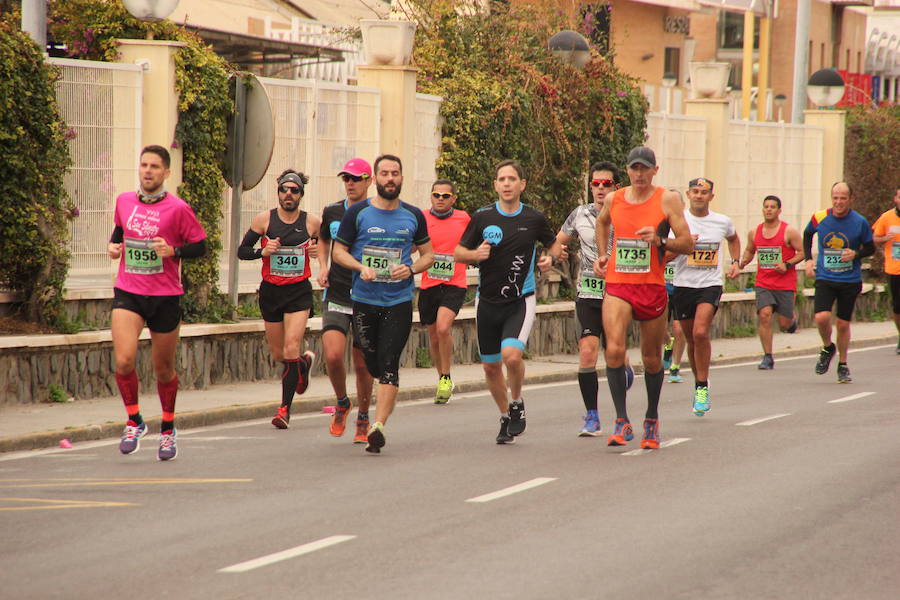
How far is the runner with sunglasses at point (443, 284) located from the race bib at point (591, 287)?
2565 millimetres

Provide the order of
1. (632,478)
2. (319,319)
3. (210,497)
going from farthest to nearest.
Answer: (319,319)
(632,478)
(210,497)

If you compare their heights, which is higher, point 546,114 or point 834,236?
point 546,114

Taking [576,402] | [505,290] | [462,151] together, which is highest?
[462,151]

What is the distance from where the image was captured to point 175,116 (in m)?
14.9

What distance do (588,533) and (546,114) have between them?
1396 centimetres

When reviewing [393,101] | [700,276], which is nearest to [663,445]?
[700,276]

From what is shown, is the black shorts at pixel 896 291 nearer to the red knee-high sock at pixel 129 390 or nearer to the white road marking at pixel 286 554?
the red knee-high sock at pixel 129 390

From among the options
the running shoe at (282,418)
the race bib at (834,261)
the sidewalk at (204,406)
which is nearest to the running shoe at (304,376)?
the running shoe at (282,418)

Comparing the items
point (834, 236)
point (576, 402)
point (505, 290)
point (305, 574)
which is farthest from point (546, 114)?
point (305, 574)

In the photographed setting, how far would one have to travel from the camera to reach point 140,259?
10.3 meters

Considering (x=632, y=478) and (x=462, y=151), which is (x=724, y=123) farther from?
(x=632, y=478)

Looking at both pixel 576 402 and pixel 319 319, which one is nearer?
pixel 576 402

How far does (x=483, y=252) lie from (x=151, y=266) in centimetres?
241

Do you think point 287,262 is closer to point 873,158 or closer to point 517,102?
point 517,102
